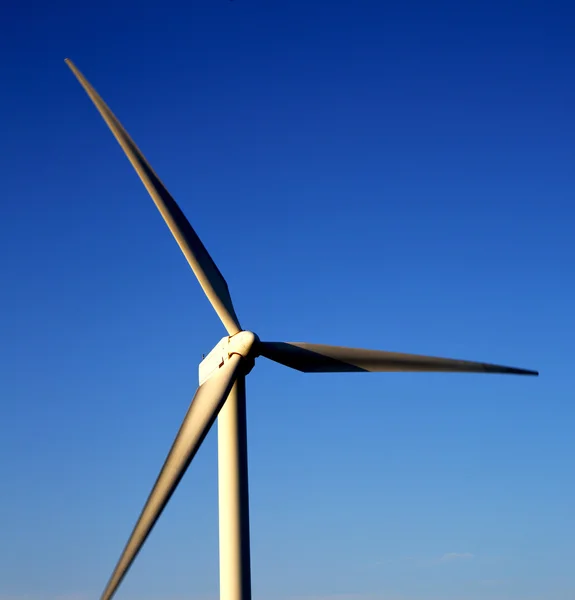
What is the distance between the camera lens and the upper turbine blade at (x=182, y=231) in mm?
32781

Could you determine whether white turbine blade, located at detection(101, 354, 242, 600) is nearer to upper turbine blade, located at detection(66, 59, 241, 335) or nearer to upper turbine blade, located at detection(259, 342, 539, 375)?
upper turbine blade, located at detection(66, 59, 241, 335)

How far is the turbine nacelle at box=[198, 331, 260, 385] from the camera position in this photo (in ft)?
101

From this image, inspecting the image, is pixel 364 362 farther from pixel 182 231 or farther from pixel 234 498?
pixel 182 231

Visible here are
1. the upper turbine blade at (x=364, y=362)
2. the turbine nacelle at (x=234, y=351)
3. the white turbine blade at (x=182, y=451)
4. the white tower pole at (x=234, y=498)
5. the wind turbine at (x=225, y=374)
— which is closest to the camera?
the white turbine blade at (x=182, y=451)

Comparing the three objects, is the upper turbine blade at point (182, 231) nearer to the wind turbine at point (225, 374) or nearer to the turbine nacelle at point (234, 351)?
the wind turbine at point (225, 374)

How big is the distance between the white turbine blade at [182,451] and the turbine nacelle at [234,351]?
251mm

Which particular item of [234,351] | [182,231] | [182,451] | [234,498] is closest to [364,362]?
[234,351]

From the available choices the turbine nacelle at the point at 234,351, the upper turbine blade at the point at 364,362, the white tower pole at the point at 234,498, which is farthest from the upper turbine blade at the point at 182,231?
the white tower pole at the point at 234,498

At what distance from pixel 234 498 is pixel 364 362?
266 inches

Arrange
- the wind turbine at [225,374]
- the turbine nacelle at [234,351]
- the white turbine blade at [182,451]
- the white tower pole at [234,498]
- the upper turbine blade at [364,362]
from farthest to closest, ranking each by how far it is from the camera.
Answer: the upper turbine blade at [364,362] < the turbine nacelle at [234,351] < the white tower pole at [234,498] < the wind turbine at [225,374] < the white turbine blade at [182,451]

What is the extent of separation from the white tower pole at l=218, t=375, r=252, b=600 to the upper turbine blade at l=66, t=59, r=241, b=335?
2.93m

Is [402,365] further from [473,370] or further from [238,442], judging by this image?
[238,442]

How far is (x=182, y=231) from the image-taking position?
32.9 metres

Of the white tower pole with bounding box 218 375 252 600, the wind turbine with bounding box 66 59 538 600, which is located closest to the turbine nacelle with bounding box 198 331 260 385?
the wind turbine with bounding box 66 59 538 600
